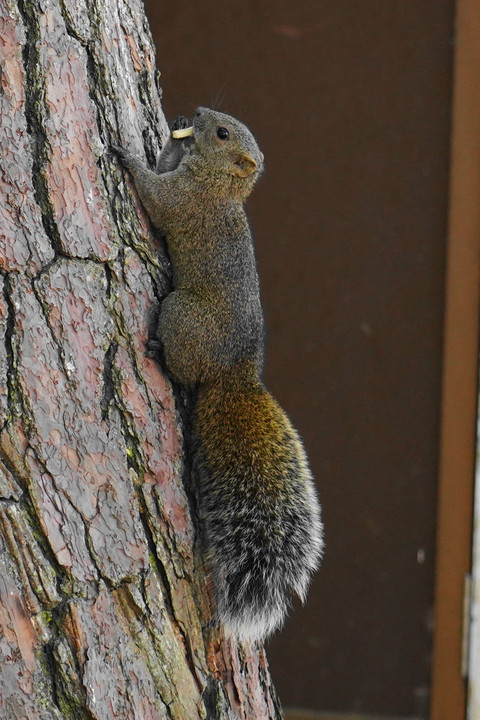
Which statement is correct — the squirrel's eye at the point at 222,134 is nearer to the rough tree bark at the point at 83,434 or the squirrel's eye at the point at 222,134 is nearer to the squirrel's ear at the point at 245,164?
the squirrel's ear at the point at 245,164

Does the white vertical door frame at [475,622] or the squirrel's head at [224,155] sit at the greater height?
the squirrel's head at [224,155]

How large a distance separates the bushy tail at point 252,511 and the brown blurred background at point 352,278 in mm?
1551

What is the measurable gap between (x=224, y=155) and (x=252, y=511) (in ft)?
2.63

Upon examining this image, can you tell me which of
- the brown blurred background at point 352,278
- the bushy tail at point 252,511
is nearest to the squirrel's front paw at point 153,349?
the bushy tail at point 252,511

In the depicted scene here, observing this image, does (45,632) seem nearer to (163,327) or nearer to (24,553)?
(24,553)

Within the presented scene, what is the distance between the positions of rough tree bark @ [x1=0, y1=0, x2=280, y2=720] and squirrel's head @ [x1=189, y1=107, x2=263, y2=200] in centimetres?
40

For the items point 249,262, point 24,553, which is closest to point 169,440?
point 24,553

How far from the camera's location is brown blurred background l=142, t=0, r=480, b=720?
9.92 ft

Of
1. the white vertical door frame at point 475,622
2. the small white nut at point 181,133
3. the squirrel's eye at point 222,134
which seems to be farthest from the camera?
the white vertical door frame at point 475,622

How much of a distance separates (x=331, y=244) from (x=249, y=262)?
1.40 metres

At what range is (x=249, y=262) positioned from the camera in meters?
1.74

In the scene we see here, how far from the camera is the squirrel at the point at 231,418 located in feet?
4.79

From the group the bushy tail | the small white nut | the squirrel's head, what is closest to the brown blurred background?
the squirrel's head

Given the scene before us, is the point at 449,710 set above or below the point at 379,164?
below
